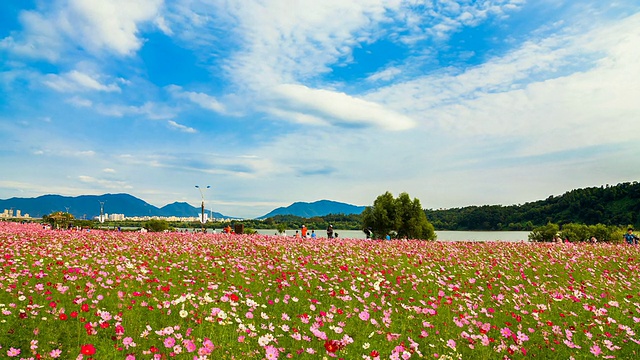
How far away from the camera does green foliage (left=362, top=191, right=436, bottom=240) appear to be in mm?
63156

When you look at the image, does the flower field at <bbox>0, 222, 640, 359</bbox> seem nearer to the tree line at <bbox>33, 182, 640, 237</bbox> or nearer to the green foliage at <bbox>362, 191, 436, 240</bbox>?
the tree line at <bbox>33, 182, 640, 237</bbox>

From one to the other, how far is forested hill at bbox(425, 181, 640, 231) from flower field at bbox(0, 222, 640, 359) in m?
99.7

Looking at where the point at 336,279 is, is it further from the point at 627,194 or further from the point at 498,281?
the point at 627,194

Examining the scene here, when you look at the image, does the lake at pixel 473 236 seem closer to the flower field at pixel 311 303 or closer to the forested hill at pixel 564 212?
the forested hill at pixel 564 212

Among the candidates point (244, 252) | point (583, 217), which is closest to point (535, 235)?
point (583, 217)

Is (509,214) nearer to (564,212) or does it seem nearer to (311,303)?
(564,212)

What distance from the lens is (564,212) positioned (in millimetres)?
108062

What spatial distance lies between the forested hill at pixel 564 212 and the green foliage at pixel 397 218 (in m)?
54.7

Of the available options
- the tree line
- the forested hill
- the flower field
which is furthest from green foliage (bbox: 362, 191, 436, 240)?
the forested hill

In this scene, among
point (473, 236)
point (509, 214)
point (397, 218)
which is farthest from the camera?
point (509, 214)

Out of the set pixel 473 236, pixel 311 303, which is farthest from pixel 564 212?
pixel 311 303

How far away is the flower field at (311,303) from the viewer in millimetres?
5633

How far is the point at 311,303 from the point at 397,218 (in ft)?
185

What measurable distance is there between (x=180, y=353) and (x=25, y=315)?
307 centimetres
